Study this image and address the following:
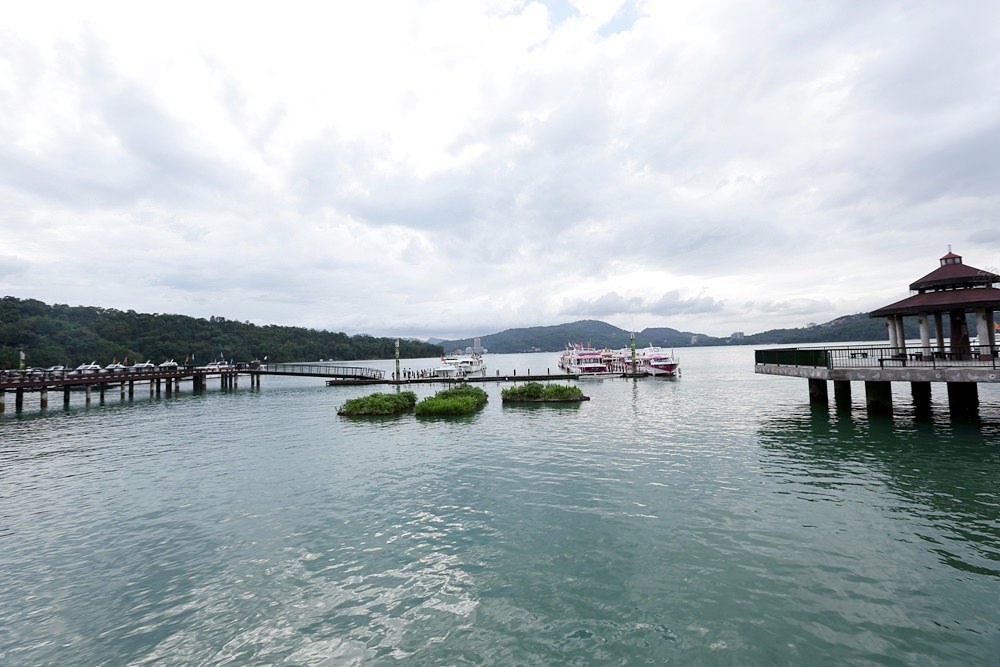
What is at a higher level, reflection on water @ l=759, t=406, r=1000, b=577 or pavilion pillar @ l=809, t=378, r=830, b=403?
pavilion pillar @ l=809, t=378, r=830, b=403

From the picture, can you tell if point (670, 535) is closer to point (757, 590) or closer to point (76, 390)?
point (757, 590)

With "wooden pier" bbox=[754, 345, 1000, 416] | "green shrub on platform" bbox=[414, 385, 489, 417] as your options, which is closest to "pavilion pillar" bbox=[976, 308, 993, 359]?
"wooden pier" bbox=[754, 345, 1000, 416]

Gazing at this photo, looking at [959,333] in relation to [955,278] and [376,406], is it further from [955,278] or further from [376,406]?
[376,406]

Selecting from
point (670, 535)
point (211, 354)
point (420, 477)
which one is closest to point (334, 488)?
point (420, 477)

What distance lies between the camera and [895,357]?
97.5 ft

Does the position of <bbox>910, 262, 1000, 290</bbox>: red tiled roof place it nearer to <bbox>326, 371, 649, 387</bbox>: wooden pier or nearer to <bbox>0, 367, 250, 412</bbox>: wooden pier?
<bbox>326, 371, 649, 387</bbox>: wooden pier

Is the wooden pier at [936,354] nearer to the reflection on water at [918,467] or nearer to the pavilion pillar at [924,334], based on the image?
the pavilion pillar at [924,334]

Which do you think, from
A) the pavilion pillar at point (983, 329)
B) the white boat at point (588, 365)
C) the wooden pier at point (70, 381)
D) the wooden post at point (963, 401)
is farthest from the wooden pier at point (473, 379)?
the pavilion pillar at point (983, 329)

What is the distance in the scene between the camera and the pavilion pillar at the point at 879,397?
101 ft

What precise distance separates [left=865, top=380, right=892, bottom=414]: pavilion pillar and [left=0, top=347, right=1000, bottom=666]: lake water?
476 cm

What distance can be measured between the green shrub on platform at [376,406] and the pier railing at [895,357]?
1311 inches

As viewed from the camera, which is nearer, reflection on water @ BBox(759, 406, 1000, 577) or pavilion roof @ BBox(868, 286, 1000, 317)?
reflection on water @ BBox(759, 406, 1000, 577)

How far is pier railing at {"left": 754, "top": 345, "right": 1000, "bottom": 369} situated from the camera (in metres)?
26.4

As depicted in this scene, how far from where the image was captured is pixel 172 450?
27766 mm
